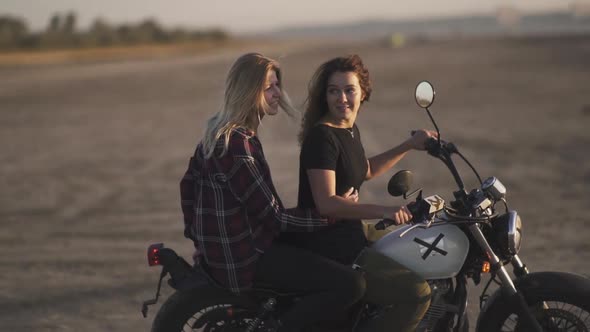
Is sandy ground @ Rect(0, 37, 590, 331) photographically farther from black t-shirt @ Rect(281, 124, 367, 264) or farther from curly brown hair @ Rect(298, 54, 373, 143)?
black t-shirt @ Rect(281, 124, 367, 264)

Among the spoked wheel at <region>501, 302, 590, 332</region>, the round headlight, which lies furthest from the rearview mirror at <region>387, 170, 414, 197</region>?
the spoked wheel at <region>501, 302, 590, 332</region>

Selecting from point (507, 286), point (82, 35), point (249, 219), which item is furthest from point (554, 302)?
point (82, 35)

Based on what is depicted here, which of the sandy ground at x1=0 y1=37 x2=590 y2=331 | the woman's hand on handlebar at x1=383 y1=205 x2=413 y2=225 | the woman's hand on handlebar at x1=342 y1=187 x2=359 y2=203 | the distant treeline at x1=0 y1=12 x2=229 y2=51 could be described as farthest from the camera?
the distant treeline at x1=0 y1=12 x2=229 y2=51

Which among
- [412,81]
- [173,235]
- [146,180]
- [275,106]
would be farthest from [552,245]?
[412,81]

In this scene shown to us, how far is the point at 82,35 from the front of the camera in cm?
7394

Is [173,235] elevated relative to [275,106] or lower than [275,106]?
lower

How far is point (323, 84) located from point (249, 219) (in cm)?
76

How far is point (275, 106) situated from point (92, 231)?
4665 millimetres

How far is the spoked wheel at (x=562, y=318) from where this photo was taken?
12.2 feet

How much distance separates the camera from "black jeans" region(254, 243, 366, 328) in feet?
12.0

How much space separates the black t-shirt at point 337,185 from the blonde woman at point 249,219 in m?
0.09

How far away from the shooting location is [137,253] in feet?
23.5

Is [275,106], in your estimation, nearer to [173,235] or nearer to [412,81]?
[173,235]

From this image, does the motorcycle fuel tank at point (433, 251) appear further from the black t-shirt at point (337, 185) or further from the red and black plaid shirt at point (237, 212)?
the red and black plaid shirt at point (237, 212)
